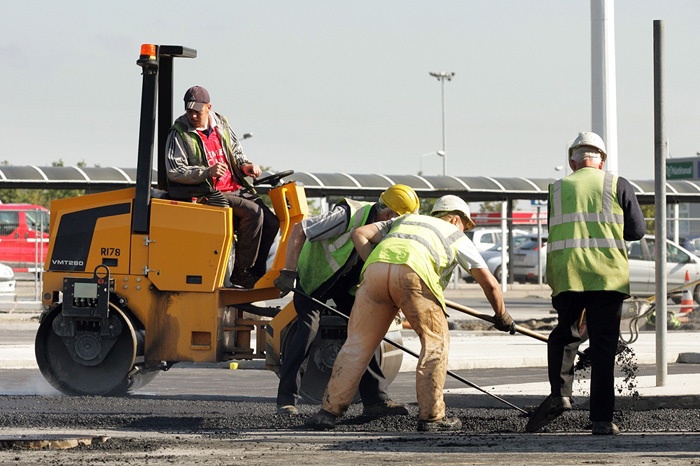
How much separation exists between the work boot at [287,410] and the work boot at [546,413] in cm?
176

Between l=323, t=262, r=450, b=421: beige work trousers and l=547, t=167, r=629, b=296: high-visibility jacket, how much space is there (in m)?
0.86

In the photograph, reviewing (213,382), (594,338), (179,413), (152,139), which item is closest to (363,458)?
(594,338)

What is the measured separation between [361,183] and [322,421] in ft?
68.5

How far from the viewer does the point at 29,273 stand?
24406 millimetres

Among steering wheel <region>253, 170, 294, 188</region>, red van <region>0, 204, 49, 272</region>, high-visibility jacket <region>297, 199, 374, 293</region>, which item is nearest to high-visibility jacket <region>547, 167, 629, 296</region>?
high-visibility jacket <region>297, 199, 374, 293</region>

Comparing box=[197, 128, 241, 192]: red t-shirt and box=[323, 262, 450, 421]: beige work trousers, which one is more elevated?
box=[197, 128, 241, 192]: red t-shirt

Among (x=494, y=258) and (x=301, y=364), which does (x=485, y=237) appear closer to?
(x=494, y=258)

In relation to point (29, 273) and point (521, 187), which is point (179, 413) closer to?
point (29, 273)

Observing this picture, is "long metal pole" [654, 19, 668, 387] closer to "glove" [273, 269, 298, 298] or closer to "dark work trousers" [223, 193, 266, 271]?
"glove" [273, 269, 298, 298]

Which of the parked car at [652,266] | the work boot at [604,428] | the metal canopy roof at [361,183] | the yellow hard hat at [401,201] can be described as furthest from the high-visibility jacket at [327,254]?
the parked car at [652,266]

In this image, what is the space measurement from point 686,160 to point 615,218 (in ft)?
153

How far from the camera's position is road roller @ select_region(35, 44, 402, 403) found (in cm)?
1048

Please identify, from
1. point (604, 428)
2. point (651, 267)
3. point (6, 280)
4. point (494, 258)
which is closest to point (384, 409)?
point (604, 428)

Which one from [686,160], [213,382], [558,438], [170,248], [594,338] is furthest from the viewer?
[686,160]
